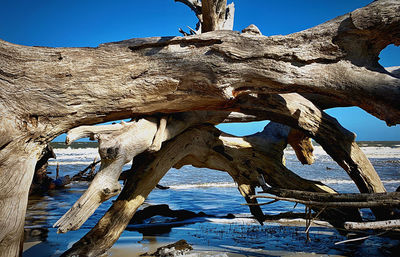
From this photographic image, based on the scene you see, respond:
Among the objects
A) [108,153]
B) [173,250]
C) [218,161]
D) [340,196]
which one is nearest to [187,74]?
[108,153]

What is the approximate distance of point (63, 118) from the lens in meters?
3.02

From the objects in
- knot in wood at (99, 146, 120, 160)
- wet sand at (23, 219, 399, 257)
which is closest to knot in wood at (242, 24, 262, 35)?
knot in wood at (99, 146, 120, 160)

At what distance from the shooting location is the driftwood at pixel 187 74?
295cm

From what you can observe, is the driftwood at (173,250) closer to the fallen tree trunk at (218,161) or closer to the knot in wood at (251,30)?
the fallen tree trunk at (218,161)

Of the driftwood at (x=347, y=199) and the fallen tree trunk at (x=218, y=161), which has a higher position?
the fallen tree trunk at (x=218, y=161)

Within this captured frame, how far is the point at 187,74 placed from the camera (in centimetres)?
328

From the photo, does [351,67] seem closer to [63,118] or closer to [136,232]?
[63,118]

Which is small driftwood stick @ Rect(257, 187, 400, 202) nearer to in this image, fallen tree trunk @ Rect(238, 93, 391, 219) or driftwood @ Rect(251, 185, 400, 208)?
driftwood @ Rect(251, 185, 400, 208)

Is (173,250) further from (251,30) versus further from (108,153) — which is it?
(251,30)

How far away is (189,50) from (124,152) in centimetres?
133

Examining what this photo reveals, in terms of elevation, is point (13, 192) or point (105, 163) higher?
point (105, 163)

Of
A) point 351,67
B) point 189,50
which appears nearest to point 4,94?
point 189,50

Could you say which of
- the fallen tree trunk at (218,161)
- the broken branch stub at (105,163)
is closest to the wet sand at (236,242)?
the fallen tree trunk at (218,161)

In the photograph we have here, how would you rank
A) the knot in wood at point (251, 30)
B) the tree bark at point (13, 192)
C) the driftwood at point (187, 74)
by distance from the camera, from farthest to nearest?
the knot in wood at point (251, 30) → the driftwood at point (187, 74) → the tree bark at point (13, 192)
